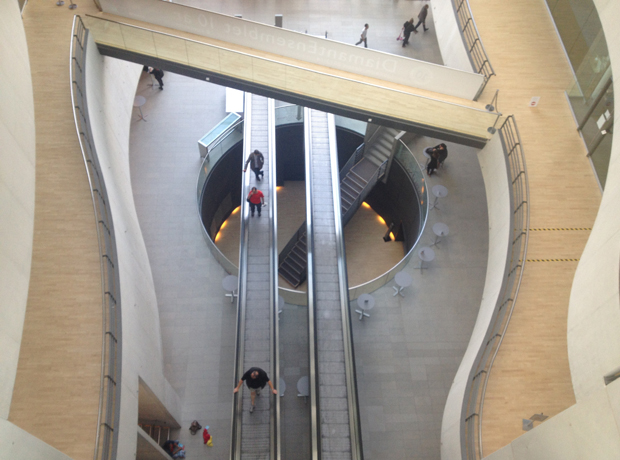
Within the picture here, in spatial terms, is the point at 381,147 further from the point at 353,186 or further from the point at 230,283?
the point at 230,283

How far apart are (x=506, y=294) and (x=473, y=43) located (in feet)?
23.9

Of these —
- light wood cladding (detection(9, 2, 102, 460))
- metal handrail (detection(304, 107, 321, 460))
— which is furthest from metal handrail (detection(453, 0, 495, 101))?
light wood cladding (detection(9, 2, 102, 460))

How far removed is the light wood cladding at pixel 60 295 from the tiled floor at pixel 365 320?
4.09 m

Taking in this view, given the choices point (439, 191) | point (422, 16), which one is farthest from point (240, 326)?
point (422, 16)

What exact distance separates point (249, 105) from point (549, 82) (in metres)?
8.53

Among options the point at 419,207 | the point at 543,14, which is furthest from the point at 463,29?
the point at 419,207

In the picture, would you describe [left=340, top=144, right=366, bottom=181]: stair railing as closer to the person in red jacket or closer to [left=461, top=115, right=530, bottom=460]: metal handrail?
the person in red jacket

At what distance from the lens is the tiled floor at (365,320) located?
11.1 meters

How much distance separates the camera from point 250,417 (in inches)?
379

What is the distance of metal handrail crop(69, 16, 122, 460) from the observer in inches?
284

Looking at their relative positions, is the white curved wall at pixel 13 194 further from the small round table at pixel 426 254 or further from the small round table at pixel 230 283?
the small round table at pixel 426 254

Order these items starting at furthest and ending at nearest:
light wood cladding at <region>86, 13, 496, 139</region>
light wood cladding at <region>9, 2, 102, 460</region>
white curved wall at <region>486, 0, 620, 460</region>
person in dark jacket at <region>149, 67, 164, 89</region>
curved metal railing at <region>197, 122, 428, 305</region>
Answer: person in dark jacket at <region>149, 67, 164, 89</region> < curved metal railing at <region>197, 122, 428, 305</region> < light wood cladding at <region>86, 13, 496, 139</region> < light wood cladding at <region>9, 2, 102, 460</region> < white curved wall at <region>486, 0, 620, 460</region>

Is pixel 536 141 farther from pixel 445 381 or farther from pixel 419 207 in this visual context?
pixel 445 381

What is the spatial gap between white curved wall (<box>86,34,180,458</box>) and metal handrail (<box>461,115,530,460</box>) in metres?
5.69
